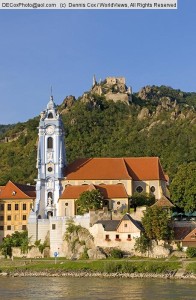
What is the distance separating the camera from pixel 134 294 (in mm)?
53000

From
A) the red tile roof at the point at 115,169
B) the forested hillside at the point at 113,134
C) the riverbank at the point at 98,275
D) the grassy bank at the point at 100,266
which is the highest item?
the forested hillside at the point at 113,134

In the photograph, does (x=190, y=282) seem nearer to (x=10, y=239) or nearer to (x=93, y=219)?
(x=93, y=219)

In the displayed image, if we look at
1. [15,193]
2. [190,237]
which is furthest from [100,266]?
[15,193]

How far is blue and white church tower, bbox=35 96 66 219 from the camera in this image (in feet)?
265

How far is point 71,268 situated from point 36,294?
12826mm

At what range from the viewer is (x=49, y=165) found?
81750mm

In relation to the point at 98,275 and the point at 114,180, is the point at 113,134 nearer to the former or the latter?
the point at 114,180

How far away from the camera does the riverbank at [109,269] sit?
6306 centimetres

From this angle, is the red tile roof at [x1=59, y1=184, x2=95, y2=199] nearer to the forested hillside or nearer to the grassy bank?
the grassy bank

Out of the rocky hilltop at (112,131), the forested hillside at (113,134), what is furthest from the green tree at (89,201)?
the forested hillside at (113,134)

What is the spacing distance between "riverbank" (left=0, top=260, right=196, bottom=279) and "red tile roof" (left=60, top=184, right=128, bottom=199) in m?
9.58

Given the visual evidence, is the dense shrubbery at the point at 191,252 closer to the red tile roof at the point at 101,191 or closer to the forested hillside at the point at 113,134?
the red tile roof at the point at 101,191

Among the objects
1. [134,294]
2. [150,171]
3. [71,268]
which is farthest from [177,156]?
[134,294]

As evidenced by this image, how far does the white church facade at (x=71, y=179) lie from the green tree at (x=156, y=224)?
25.7ft
